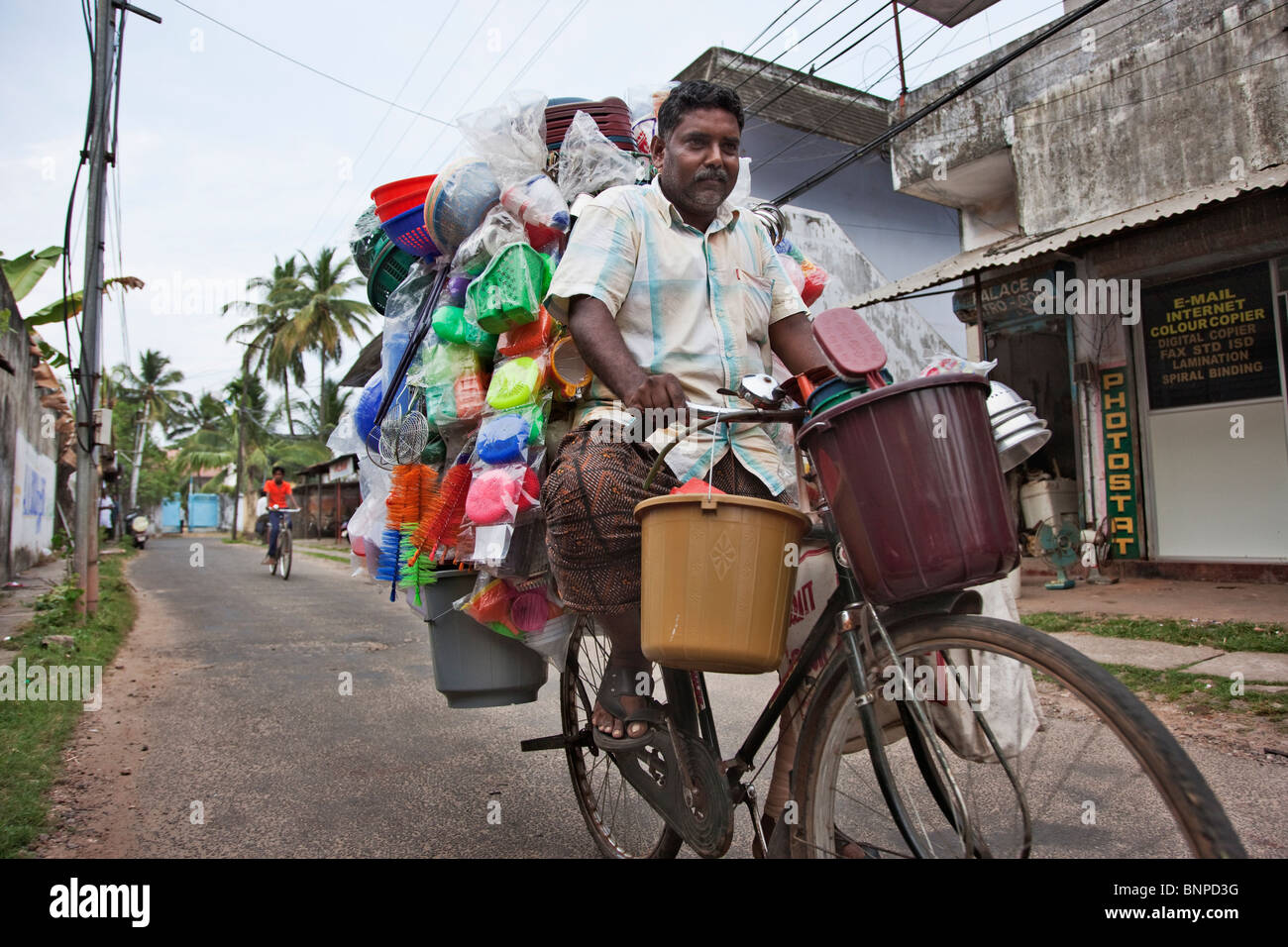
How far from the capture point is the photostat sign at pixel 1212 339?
Result: 310 inches

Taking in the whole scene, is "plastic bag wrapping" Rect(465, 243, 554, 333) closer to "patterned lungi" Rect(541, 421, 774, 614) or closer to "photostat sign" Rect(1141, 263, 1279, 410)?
"patterned lungi" Rect(541, 421, 774, 614)

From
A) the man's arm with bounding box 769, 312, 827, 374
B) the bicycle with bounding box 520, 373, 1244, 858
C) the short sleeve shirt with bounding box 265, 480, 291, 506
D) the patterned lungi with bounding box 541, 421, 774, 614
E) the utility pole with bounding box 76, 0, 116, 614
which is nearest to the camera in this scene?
the bicycle with bounding box 520, 373, 1244, 858

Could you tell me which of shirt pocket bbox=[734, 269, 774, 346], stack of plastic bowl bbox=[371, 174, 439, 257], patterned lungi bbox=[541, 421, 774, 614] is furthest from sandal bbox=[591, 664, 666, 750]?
stack of plastic bowl bbox=[371, 174, 439, 257]

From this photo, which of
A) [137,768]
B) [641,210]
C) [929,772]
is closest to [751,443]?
[641,210]

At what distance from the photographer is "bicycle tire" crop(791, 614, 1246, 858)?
115 centimetres

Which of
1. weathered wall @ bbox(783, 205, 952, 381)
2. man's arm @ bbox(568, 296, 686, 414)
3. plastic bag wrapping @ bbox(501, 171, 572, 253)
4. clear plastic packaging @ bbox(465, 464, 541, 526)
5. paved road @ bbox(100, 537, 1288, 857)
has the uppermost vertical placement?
weathered wall @ bbox(783, 205, 952, 381)

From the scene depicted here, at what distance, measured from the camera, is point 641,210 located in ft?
7.20

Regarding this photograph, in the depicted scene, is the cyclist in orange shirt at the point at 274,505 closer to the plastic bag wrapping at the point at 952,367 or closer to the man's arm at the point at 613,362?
the man's arm at the point at 613,362

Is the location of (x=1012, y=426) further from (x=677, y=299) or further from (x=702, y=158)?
(x=702, y=158)

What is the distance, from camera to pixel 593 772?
2758 millimetres

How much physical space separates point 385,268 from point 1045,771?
2.53 m

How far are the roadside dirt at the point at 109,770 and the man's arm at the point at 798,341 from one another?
2461 millimetres

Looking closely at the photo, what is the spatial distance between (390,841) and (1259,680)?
13.4ft

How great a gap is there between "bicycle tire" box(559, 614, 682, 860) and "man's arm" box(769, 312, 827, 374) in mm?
940
